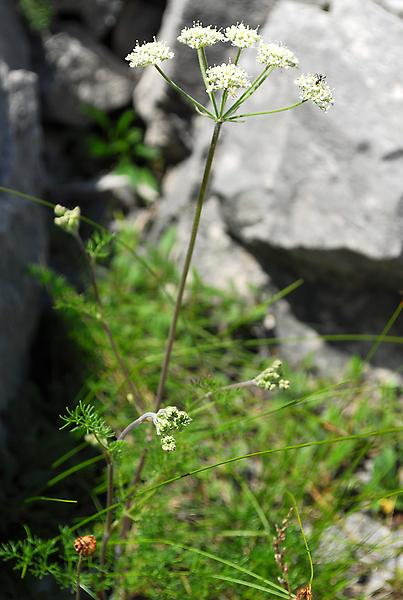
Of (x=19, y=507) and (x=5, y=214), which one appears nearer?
(x=19, y=507)

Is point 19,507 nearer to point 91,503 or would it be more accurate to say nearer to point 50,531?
point 50,531

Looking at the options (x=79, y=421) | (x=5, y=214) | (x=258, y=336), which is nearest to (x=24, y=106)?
(x=5, y=214)

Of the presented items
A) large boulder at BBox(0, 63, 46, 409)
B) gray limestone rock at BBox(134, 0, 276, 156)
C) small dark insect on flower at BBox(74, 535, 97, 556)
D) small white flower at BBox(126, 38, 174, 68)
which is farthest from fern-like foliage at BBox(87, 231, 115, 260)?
gray limestone rock at BBox(134, 0, 276, 156)

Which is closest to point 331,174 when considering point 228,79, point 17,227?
point 17,227

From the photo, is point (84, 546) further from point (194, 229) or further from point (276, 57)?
point (276, 57)

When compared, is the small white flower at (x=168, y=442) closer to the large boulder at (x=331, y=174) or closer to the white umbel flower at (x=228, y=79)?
the white umbel flower at (x=228, y=79)
